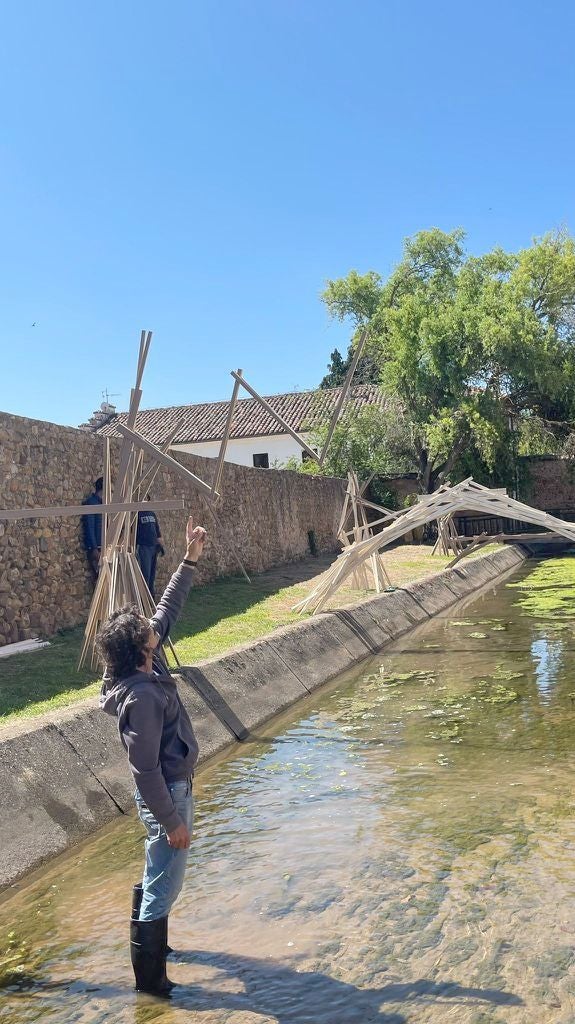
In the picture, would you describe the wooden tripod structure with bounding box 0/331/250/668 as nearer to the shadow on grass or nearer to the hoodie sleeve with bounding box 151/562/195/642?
the shadow on grass

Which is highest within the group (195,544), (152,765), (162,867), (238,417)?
(238,417)

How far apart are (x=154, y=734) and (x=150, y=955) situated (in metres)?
0.82

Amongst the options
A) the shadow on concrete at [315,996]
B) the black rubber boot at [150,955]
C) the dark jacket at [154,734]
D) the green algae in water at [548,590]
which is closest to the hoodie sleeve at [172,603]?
the dark jacket at [154,734]

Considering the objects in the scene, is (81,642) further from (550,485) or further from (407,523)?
(550,485)

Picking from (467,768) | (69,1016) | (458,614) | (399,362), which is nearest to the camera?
(69,1016)

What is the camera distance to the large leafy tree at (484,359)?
27.9m

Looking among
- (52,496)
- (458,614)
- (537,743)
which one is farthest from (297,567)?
(537,743)

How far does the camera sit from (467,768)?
18.7 ft

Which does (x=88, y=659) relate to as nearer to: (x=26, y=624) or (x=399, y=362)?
(x=26, y=624)

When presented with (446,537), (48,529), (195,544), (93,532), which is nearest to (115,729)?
(195,544)

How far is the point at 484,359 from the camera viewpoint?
93.5 feet

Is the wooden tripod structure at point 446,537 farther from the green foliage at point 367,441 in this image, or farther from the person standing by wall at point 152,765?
the person standing by wall at point 152,765

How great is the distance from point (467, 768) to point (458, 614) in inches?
331

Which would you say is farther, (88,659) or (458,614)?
(458,614)
